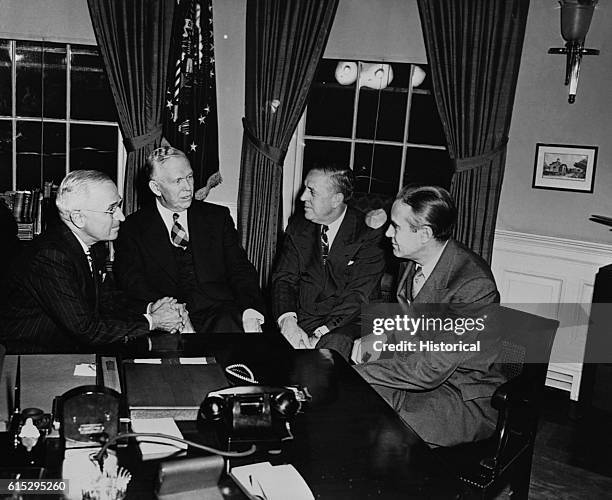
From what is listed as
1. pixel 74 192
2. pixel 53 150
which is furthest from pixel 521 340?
pixel 53 150

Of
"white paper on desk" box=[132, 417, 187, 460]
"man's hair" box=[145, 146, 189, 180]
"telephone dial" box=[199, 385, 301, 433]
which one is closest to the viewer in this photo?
"white paper on desk" box=[132, 417, 187, 460]

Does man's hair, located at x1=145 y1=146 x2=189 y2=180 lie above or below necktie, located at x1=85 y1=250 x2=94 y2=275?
above

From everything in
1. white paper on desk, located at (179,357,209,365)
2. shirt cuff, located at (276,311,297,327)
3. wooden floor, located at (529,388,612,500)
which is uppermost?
white paper on desk, located at (179,357,209,365)

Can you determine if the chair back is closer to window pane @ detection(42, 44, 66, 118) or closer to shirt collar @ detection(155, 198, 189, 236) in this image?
shirt collar @ detection(155, 198, 189, 236)

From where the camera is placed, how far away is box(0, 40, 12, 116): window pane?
551 centimetres

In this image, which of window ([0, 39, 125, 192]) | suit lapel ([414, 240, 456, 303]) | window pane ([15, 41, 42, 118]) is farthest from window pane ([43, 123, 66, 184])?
suit lapel ([414, 240, 456, 303])

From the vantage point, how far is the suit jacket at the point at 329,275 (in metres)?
4.16

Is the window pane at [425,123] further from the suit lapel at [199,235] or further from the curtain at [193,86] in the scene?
the suit lapel at [199,235]

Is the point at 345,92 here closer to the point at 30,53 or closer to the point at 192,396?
the point at 30,53

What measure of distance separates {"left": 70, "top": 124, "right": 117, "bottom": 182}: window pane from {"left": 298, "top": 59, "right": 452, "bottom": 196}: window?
1446mm

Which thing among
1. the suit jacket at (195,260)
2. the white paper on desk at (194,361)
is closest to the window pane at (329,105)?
the suit jacket at (195,260)

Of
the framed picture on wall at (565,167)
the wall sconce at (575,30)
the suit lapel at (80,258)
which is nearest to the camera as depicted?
the suit lapel at (80,258)

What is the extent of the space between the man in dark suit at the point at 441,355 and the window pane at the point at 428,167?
242 centimetres

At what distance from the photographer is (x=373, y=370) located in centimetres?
300
